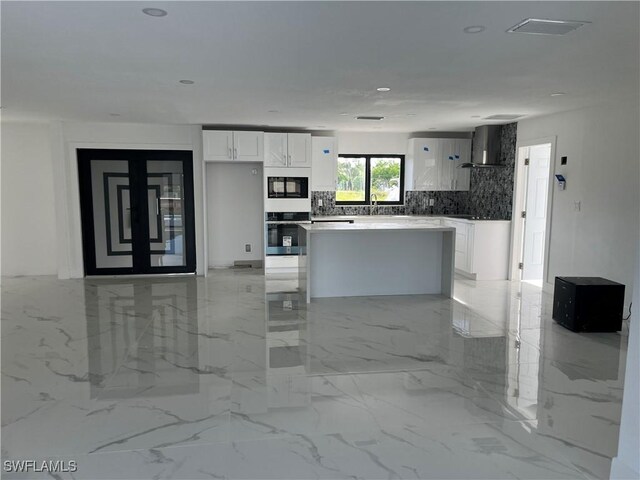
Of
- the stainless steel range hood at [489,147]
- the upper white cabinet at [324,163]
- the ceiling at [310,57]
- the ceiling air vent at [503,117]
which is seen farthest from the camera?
the upper white cabinet at [324,163]

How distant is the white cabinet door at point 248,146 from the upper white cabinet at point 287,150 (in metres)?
0.11

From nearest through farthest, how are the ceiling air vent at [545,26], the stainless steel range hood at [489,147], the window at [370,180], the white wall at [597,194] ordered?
the ceiling air vent at [545,26]
the white wall at [597,194]
the stainless steel range hood at [489,147]
the window at [370,180]

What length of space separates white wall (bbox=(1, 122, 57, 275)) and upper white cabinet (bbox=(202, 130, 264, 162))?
245 centimetres

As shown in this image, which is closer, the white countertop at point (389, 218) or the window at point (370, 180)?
the white countertop at point (389, 218)

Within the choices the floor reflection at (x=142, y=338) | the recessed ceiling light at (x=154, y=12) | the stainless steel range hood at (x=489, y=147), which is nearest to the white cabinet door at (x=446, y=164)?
the stainless steel range hood at (x=489, y=147)

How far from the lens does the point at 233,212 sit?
806 cm

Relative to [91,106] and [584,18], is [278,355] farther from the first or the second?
[91,106]

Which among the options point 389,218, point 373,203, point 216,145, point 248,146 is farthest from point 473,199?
point 216,145

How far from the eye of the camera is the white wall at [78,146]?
7.12 meters

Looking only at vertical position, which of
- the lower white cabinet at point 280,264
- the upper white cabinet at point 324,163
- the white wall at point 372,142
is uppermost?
the white wall at point 372,142

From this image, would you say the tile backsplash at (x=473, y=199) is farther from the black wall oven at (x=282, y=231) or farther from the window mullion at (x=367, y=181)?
the black wall oven at (x=282, y=231)

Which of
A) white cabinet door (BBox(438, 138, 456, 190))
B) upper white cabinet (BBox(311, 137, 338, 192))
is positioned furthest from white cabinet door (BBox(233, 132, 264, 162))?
white cabinet door (BBox(438, 138, 456, 190))

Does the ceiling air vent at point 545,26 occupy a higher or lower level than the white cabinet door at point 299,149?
higher

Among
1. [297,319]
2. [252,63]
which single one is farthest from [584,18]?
[297,319]
